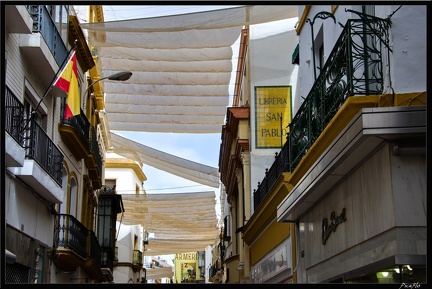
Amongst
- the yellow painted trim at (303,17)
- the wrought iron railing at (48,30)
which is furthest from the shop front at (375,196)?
the wrought iron railing at (48,30)

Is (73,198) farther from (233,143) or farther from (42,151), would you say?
(42,151)

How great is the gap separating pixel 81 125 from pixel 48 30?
5853 mm

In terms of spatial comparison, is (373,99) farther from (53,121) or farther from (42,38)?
(53,121)

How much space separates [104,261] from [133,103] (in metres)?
6.70

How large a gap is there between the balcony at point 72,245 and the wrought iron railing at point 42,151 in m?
2.22

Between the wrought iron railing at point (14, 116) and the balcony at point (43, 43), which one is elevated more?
the balcony at point (43, 43)

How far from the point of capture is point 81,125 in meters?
20.9

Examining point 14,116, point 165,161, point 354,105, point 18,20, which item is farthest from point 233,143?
point 354,105

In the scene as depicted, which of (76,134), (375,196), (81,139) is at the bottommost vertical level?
(375,196)

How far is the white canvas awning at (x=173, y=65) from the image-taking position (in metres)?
19.2

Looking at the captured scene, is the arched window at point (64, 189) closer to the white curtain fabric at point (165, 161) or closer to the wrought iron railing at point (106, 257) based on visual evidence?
the wrought iron railing at point (106, 257)

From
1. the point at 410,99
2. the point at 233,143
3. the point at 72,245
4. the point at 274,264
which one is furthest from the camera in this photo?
the point at 233,143

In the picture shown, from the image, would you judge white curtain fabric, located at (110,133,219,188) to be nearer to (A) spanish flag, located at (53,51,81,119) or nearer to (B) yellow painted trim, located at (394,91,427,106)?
(A) spanish flag, located at (53,51,81,119)

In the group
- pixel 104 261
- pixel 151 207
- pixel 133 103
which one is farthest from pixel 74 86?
pixel 151 207
